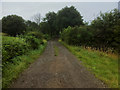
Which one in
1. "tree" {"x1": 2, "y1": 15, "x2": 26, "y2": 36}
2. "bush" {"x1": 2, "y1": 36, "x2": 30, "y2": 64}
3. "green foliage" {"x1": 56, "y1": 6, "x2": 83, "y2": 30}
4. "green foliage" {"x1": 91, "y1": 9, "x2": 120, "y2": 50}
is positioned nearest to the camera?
"bush" {"x1": 2, "y1": 36, "x2": 30, "y2": 64}

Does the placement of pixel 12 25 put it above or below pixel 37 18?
below

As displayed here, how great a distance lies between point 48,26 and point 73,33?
2862 centimetres

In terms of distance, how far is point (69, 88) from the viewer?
8.43ft

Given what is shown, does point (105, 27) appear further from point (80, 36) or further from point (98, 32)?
point (80, 36)

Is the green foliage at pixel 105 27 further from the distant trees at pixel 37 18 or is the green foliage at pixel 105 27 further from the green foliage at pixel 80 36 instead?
the distant trees at pixel 37 18

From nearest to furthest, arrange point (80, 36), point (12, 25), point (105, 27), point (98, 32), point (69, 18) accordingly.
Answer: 1. point (80, 36)
2. point (105, 27)
3. point (98, 32)
4. point (12, 25)
5. point (69, 18)

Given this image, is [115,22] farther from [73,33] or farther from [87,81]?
[87,81]

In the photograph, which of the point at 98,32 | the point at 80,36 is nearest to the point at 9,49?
the point at 80,36

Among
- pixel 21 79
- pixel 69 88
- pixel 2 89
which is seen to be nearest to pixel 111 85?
pixel 69 88

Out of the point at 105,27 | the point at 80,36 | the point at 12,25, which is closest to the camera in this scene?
the point at 80,36

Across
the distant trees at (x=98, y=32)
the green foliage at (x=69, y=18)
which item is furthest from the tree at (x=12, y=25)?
the distant trees at (x=98, y=32)

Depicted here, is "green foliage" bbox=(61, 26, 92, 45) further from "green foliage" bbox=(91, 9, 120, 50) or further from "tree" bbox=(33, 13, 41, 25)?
"tree" bbox=(33, 13, 41, 25)

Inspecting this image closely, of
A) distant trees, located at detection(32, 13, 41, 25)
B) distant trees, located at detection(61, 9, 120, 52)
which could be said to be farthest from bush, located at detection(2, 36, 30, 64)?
distant trees, located at detection(32, 13, 41, 25)

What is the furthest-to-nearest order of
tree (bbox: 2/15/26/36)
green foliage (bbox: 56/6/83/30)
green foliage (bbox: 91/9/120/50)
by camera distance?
1. green foliage (bbox: 56/6/83/30)
2. tree (bbox: 2/15/26/36)
3. green foliage (bbox: 91/9/120/50)
